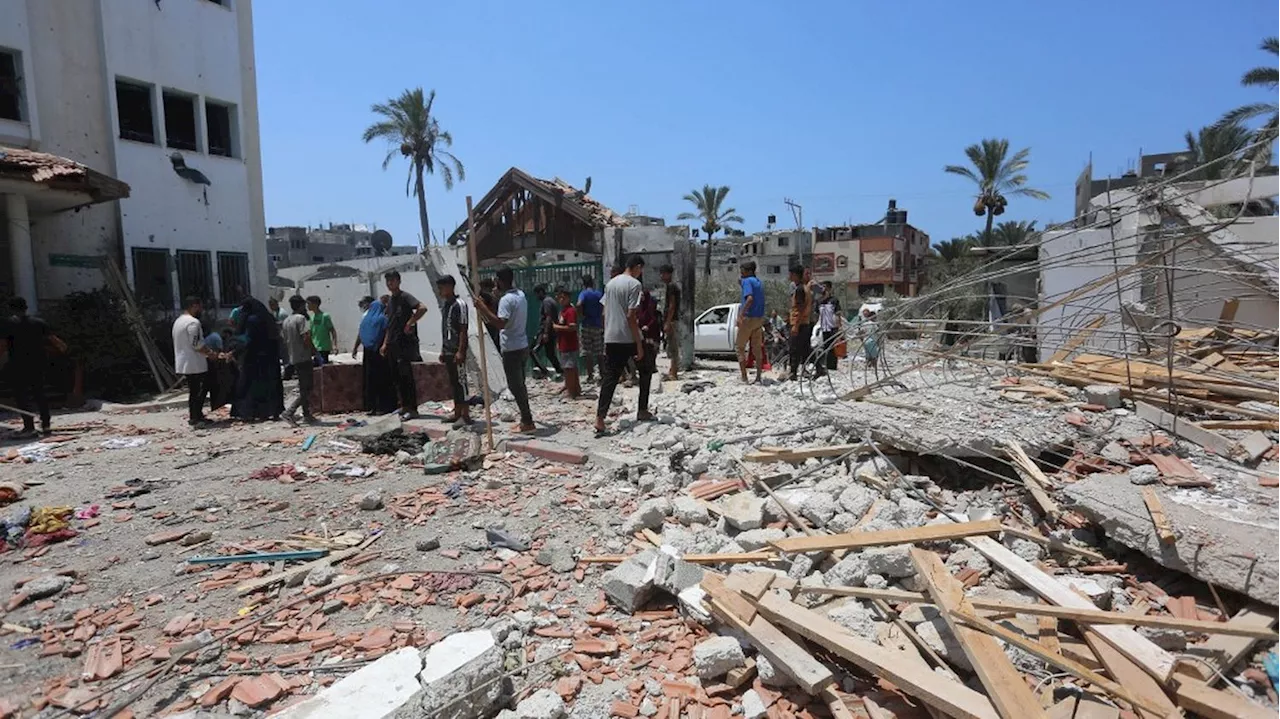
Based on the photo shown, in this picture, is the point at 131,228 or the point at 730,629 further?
the point at 131,228

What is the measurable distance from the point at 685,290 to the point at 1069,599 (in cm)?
857

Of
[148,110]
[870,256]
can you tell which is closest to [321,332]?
[148,110]

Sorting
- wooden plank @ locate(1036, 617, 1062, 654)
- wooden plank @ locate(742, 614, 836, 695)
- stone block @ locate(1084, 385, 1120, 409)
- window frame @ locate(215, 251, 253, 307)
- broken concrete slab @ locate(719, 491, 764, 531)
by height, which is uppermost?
window frame @ locate(215, 251, 253, 307)

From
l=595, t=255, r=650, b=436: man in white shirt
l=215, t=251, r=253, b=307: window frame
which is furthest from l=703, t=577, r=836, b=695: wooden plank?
l=215, t=251, r=253, b=307: window frame

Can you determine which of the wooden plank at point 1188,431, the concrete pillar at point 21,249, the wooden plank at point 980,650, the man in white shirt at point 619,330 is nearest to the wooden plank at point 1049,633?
the wooden plank at point 980,650

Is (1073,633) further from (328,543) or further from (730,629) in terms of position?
(328,543)

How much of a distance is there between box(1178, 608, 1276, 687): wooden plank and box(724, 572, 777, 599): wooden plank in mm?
1495

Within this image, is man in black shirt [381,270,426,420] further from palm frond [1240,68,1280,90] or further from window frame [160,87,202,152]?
palm frond [1240,68,1280,90]

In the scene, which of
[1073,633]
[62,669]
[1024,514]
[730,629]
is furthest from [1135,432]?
[62,669]

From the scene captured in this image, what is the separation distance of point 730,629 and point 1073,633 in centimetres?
136

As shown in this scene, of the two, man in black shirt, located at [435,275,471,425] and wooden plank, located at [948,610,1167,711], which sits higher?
man in black shirt, located at [435,275,471,425]

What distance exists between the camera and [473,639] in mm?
2803

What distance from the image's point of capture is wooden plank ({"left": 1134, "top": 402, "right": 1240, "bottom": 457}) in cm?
428

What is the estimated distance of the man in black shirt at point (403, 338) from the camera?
7426mm
